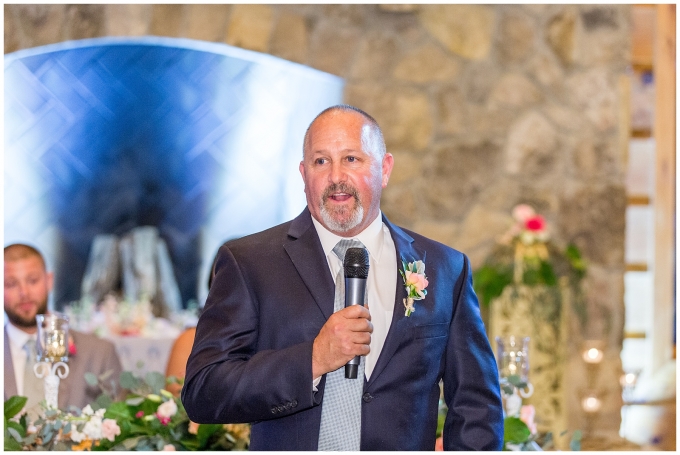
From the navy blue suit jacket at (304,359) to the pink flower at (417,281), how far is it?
0.15ft

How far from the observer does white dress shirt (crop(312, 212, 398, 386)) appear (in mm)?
1834

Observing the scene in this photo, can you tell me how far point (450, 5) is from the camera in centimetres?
523

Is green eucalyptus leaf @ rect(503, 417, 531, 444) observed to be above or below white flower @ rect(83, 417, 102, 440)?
above

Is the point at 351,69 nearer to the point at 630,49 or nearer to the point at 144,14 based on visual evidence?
the point at 144,14

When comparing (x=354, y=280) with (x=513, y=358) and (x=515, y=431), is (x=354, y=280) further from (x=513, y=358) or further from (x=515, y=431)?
(x=513, y=358)

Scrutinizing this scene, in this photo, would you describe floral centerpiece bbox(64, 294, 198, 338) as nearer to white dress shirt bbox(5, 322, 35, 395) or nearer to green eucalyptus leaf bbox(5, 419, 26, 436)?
white dress shirt bbox(5, 322, 35, 395)

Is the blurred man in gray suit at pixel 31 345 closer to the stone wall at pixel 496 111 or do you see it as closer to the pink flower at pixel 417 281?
the pink flower at pixel 417 281

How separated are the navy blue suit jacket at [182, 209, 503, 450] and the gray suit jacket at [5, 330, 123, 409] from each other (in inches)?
71.9

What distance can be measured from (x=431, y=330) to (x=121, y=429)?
119 cm

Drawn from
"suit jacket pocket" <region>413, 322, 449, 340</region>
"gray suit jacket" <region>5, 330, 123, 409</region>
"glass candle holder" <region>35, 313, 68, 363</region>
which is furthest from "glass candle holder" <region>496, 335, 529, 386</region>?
"gray suit jacket" <region>5, 330, 123, 409</region>

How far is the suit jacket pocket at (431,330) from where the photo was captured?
1.82 m

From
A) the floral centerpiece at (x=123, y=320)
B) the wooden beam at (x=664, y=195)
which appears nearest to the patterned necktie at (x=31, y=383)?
the floral centerpiece at (x=123, y=320)

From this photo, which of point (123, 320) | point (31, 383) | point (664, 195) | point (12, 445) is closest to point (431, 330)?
point (12, 445)

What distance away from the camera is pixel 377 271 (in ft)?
6.29
